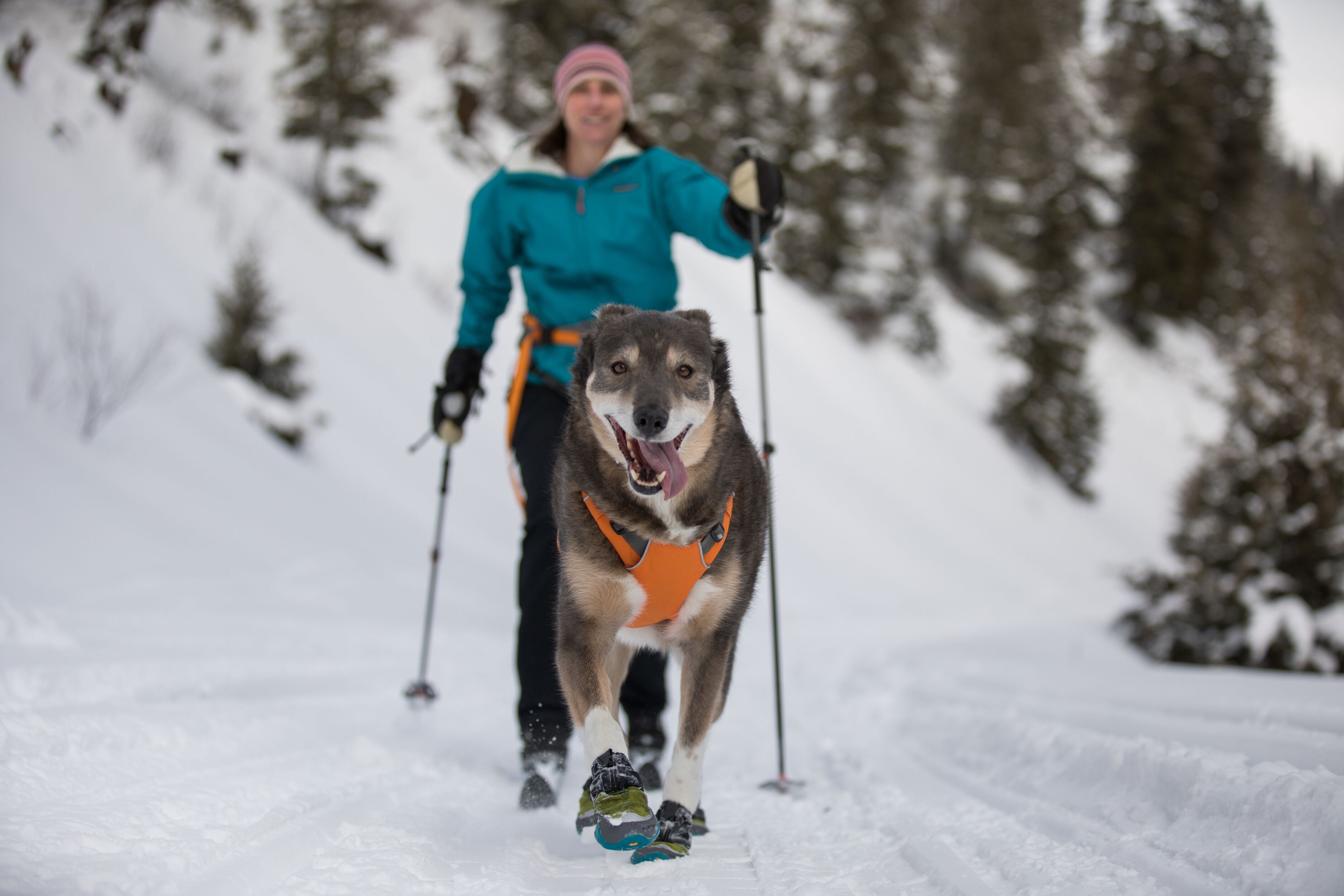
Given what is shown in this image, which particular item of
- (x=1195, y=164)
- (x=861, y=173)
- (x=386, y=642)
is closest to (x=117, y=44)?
(x=386, y=642)

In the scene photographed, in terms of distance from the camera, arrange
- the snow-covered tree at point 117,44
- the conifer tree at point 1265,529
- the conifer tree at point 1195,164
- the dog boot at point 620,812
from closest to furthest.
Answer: the dog boot at point 620,812, the conifer tree at point 1265,529, the snow-covered tree at point 117,44, the conifer tree at point 1195,164

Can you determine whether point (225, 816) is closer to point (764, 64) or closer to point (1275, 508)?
point (1275, 508)

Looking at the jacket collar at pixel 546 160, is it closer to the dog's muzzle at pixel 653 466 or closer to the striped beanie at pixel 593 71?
the striped beanie at pixel 593 71

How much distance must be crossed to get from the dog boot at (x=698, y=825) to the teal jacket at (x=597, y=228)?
1606 mm

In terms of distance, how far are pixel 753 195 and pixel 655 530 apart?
1289mm

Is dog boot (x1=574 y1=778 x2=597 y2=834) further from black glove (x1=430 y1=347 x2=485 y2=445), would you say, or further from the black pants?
black glove (x1=430 y1=347 x2=485 y2=445)

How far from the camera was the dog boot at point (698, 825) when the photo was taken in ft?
8.73

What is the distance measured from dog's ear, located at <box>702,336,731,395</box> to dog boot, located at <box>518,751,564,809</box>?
4.75 feet

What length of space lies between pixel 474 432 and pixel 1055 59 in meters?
29.3

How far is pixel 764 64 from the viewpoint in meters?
24.6

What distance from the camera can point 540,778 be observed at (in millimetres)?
2955

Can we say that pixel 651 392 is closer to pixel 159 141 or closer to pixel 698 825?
pixel 698 825

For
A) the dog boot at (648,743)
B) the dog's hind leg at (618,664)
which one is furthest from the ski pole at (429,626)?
the dog's hind leg at (618,664)

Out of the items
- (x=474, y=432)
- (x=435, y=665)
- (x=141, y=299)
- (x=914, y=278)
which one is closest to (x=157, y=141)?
(x=141, y=299)
